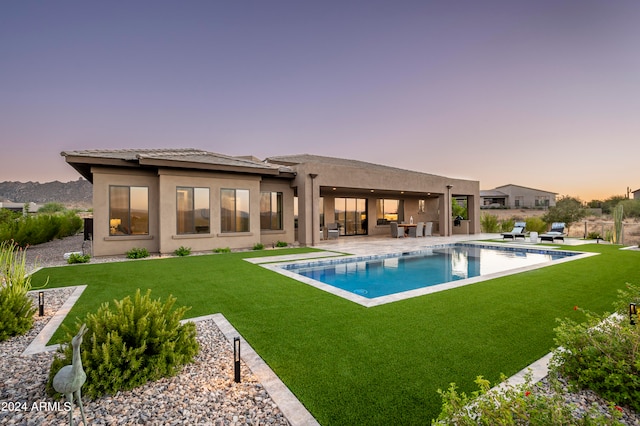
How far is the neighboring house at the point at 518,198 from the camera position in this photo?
167 feet

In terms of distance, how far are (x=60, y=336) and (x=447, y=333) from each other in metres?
5.40

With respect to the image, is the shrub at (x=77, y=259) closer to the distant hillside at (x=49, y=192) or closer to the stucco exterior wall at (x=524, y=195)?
the distant hillside at (x=49, y=192)

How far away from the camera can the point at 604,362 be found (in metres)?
2.56

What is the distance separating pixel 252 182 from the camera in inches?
531

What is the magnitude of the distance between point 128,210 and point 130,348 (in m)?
10.6

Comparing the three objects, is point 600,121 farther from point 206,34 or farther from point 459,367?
point 206,34

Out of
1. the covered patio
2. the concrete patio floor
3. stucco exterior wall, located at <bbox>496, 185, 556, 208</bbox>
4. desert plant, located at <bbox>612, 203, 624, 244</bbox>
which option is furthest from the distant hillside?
stucco exterior wall, located at <bbox>496, 185, 556, 208</bbox>

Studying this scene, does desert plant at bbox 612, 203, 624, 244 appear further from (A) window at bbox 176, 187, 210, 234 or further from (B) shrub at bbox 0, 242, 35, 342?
(B) shrub at bbox 0, 242, 35, 342

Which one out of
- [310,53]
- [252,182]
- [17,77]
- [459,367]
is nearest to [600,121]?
[310,53]

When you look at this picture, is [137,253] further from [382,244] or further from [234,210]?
[382,244]

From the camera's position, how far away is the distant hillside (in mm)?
54250

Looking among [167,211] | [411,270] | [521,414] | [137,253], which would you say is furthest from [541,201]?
[521,414]

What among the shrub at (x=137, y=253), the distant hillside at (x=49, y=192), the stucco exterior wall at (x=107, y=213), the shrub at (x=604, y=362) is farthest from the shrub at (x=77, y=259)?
the distant hillside at (x=49, y=192)

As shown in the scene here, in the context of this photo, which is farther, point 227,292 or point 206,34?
point 206,34
